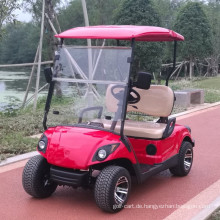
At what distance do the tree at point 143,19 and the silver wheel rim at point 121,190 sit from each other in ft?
39.7

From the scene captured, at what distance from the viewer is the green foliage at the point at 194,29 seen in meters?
20.1

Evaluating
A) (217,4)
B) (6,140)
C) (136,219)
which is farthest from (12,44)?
(217,4)

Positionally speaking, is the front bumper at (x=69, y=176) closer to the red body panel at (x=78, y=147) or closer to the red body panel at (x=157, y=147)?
the red body panel at (x=78, y=147)

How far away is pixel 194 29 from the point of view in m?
20.1

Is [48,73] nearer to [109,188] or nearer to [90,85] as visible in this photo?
[90,85]

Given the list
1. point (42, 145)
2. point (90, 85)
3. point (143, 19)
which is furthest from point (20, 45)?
point (42, 145)

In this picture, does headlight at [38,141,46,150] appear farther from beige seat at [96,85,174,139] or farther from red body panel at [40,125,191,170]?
beige seat at [96,85,174,139]

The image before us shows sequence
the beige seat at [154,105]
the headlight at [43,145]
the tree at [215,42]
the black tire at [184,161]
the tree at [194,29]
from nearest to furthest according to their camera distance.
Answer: the headlight at [43,145] → the beige seat at [154,105] → the black tire at [184,161] → the tree at [194,29] → the tree at [215,42]

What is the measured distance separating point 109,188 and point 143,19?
13.0 metres

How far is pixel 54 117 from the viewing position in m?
4.37

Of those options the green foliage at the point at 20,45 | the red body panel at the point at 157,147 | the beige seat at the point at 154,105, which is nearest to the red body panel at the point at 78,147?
the red body panel at the point at 157,147

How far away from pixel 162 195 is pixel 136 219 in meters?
0.69

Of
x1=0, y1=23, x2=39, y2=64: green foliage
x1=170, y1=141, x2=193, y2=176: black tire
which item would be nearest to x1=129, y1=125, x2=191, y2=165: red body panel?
x1=170, y1=141, x2=193, y2=176: black tire

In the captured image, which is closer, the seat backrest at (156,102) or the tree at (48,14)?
the seat backrest at (156,102)
